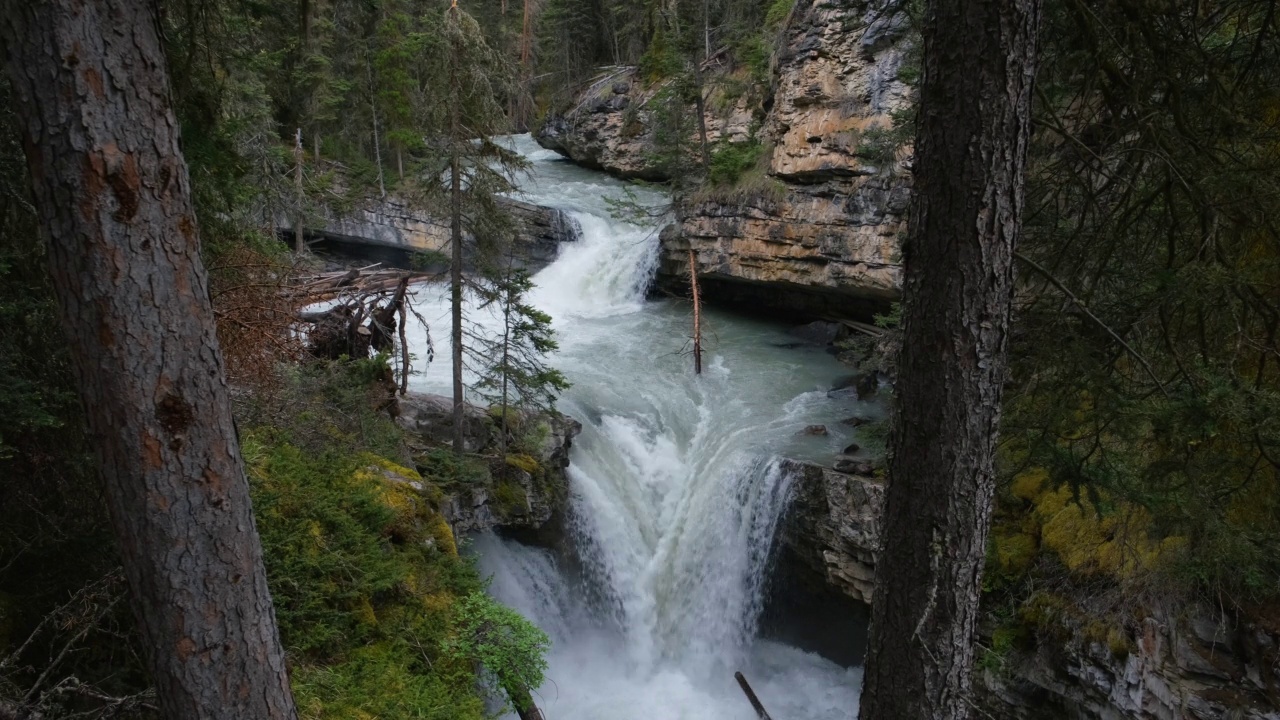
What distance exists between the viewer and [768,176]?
18.1 m

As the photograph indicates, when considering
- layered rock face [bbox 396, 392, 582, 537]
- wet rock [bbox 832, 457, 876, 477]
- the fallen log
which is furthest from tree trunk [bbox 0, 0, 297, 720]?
wet rock [bbox 832, 457, 876, 477]

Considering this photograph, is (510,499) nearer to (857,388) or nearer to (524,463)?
(524,463)

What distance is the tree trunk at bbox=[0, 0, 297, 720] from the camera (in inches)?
90.7

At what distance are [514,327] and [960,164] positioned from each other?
8.68 metres

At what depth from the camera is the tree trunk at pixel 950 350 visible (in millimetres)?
2629

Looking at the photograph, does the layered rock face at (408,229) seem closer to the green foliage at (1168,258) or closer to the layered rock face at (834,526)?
the layered rock face at (834,526)

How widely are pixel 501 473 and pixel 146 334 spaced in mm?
8755

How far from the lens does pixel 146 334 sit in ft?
8.18

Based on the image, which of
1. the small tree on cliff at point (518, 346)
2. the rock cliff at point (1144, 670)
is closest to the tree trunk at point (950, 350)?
the rock cliff at point (1144, 670)

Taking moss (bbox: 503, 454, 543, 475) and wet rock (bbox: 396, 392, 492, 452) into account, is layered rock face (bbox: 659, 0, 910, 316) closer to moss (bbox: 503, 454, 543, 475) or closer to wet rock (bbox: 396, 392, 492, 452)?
moss (bbox: 503, 454, 543, 475)

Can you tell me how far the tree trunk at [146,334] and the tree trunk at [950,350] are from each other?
2.81 m

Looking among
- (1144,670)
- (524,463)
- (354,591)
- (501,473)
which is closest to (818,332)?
(524,463)

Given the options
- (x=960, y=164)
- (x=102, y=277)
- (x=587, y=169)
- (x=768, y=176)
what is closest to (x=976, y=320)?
(x=960, y=164)

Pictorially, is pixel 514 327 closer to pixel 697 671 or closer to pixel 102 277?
pixel 697 671
